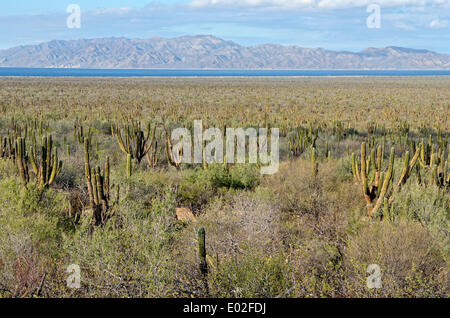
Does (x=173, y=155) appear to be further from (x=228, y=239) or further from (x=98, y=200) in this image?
(x=228, y=239)

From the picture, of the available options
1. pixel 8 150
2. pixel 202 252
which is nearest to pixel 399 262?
pixel 202 252

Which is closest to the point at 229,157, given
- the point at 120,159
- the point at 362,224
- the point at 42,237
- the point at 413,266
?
the point at 120,159

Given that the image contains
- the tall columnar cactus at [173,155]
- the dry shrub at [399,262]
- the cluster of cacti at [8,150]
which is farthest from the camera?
the tall columnar cactus at [173,155]

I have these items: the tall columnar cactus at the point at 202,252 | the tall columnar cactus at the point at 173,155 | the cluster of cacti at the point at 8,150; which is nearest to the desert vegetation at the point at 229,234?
the tall columnar cactus at the point at 202,252

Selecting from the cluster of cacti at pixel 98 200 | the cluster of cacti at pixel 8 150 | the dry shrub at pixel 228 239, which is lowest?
the dry shrub at pixel 228 239

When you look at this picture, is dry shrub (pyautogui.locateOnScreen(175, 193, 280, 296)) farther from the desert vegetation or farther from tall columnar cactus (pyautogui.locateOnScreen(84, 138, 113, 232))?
tall columnar cactus (pyautogui.locateOnScreen(84, 138, 113, 232))

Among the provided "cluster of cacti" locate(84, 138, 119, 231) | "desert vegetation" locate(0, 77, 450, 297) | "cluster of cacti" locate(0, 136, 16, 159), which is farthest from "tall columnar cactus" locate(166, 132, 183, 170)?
"cluster of cacti" locate(84, 138, 119, 231)

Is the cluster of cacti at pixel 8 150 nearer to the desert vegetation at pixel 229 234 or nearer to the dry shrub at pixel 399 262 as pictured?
the desert vegetation at pixel 229 234

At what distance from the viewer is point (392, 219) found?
7.26 meters

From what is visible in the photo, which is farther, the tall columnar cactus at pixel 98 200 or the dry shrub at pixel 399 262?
the tall columnar cactus at pixel 98 200

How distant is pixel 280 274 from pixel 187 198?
4985 millimetres

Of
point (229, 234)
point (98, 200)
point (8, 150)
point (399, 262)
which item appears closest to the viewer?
point (399, 262)
